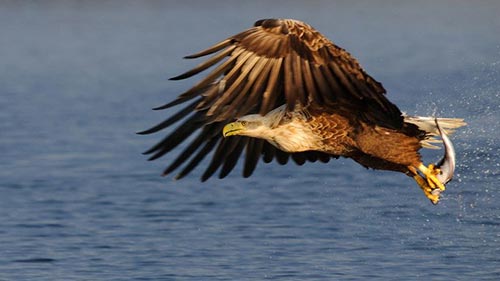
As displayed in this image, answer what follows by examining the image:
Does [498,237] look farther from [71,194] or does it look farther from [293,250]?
[71,194]

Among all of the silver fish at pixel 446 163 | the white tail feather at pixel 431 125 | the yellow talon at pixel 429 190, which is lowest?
the yellow talon at pixel 429 190

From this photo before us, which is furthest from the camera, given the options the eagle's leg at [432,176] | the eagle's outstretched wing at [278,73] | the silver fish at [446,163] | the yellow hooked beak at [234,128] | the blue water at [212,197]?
the blue water at [212,197]

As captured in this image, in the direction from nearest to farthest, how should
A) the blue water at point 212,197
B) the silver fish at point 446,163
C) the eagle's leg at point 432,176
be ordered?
the silver fish at point 446,163 < the eagle's leg at point 432,176 < the blue water at point 212,197

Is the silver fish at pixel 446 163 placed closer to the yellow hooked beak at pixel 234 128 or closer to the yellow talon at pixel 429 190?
the yellow talon at pixel 429 190

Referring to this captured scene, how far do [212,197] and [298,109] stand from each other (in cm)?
333

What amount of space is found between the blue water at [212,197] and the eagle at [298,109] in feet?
2.77

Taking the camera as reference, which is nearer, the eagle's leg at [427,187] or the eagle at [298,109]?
the eagle at [298,109]

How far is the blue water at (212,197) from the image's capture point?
25.5 feet

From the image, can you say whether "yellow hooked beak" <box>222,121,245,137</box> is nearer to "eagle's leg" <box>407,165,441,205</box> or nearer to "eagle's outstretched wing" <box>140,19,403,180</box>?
"eagle's outstretched wing" <box>140,19,403,180</box>

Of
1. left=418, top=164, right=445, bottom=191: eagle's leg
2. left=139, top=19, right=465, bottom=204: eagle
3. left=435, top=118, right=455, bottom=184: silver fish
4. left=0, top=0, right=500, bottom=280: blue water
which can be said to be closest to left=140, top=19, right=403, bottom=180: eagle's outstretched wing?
left=139, top=19, right=465, bottom=204: eagle

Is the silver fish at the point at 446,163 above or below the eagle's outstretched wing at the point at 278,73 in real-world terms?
below

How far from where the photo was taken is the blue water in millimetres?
7777

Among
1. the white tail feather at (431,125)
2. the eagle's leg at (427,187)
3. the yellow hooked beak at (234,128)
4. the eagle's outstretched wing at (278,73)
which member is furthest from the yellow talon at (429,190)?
the yellow hooked beak at (234,128)

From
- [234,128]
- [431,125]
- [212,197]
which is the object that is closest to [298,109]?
[234,128]
